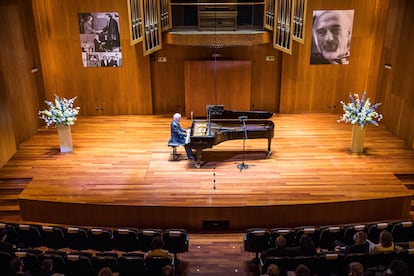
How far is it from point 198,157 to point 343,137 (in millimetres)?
3367

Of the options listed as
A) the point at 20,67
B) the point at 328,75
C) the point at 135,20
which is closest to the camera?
the point at 135,20

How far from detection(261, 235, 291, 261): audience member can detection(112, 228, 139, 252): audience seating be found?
1.63 m

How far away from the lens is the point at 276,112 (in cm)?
1089

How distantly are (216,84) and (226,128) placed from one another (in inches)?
107

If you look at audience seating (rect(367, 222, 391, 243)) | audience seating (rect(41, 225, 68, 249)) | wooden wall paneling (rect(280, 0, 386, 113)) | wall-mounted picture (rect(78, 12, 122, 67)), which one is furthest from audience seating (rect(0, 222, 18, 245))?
wooden wall paneling (rect(280, 0, 386, 113))

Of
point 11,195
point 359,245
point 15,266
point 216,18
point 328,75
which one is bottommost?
point 11,195

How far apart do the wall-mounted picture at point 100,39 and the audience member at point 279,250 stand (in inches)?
265

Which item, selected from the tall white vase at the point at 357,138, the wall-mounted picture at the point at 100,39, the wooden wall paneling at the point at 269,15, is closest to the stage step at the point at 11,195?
the wall-mounted picture at the point at 100,39

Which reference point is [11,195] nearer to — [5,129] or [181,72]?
[5,129]

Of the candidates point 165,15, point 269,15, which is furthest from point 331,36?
point 165,15

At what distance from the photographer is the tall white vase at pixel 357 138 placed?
26.7 feet

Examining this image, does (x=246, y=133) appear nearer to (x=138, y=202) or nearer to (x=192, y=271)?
(x=138, y=202)

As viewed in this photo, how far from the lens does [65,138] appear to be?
27.5ft

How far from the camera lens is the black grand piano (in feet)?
24.5
